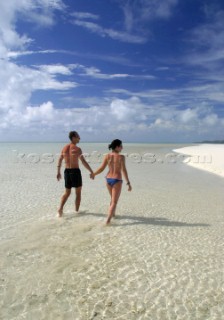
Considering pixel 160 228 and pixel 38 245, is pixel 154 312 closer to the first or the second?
pixel 38 245

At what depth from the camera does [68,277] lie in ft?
14.3

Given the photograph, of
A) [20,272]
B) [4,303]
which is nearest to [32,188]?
[20,272]

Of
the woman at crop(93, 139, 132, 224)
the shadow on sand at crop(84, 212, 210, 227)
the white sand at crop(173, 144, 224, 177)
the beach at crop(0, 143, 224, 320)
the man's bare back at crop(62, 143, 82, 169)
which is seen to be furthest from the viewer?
the white sand at crop(173, 144, 224, 177)

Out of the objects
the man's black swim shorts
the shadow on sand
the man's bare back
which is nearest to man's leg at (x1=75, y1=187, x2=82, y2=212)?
the man's black swim shorts

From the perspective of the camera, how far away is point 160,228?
→ 678cm

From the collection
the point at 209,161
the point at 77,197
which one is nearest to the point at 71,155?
the point at 77,197

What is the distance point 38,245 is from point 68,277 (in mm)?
1426

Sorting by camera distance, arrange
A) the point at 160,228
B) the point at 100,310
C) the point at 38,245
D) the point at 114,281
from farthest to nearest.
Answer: the point at 160,228
the point at 38,245
the point at 114,281
the point at 100,310

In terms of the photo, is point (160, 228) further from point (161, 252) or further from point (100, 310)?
point (100, 310)

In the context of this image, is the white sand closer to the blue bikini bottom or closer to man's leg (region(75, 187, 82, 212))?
man's leg (region(75, 187, 82, 212))

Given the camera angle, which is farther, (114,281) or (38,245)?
(38,245)

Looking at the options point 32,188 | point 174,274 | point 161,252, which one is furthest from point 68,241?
point 32,188

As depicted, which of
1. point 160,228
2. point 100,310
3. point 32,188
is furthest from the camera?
point 32,188

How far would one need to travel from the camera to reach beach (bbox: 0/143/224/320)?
370 centimetres
